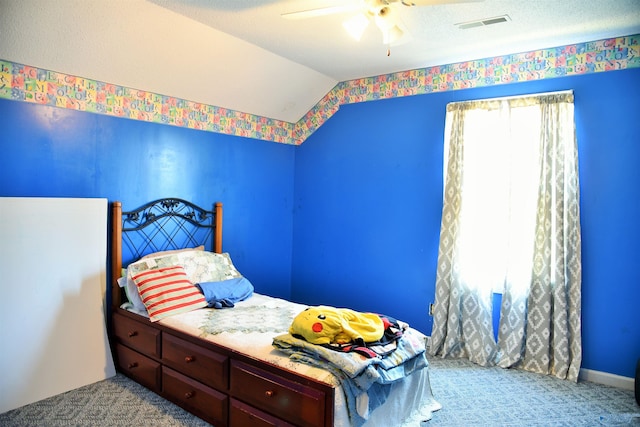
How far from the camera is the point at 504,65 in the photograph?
3596mm

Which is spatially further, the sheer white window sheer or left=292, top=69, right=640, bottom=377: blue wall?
the sheer white window sheer

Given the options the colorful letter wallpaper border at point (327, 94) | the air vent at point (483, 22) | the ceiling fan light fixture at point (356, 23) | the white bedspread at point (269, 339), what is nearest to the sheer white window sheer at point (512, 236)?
the colorful letter wallpaper border at point (327, 94)

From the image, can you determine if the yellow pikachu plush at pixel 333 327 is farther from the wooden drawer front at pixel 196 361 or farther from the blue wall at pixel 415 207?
the blue wall at pixel 415 207

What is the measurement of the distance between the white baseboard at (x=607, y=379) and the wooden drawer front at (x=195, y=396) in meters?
2.60

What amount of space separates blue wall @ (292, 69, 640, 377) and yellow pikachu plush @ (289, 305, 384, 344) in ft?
5.52

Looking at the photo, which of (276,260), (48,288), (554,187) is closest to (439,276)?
(554,187)

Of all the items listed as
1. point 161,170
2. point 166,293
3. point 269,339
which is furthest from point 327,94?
point 269,339

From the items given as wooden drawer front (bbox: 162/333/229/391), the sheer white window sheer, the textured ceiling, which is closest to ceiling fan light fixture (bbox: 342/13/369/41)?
the textured ceiling

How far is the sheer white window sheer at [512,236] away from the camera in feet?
10.9

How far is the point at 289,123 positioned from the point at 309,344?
119 inches

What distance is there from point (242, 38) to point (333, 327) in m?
2.24

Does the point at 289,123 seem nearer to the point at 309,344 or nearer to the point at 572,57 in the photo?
the point at 572,57

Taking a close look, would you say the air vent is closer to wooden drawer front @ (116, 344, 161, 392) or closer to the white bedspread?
the white bedspread

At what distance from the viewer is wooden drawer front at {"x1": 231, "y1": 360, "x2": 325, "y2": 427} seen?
6.96 ft
